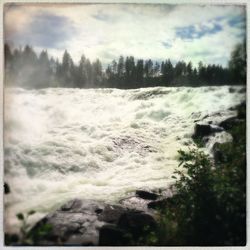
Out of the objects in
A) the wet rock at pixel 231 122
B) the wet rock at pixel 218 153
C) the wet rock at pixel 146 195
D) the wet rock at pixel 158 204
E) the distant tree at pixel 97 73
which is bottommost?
the wet rock at pixel 158 204

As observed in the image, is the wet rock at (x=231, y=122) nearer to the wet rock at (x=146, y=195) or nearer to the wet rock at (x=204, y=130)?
the wet rock at (x=204, y=130)

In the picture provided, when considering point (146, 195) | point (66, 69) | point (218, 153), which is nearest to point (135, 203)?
point (146, 195)

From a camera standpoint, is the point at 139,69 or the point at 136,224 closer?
the point at 136,224

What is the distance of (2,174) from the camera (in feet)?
12.4

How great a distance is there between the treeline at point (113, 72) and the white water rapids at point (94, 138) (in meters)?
0.08

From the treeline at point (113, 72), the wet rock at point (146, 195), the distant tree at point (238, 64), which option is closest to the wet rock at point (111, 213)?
the wet rock at point (146, 195)

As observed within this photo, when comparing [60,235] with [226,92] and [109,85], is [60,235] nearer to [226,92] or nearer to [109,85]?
[109,85]

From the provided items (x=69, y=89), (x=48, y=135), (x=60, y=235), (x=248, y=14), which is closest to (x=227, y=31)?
(x=248, y=14)

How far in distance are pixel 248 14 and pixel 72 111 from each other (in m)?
1.81

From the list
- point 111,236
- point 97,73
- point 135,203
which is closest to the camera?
point 111,236

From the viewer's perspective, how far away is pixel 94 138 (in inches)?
155

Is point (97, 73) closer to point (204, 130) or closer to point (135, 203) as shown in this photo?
point (204, 130)

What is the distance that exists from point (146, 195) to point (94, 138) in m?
0.69

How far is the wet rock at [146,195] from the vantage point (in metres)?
3.87
